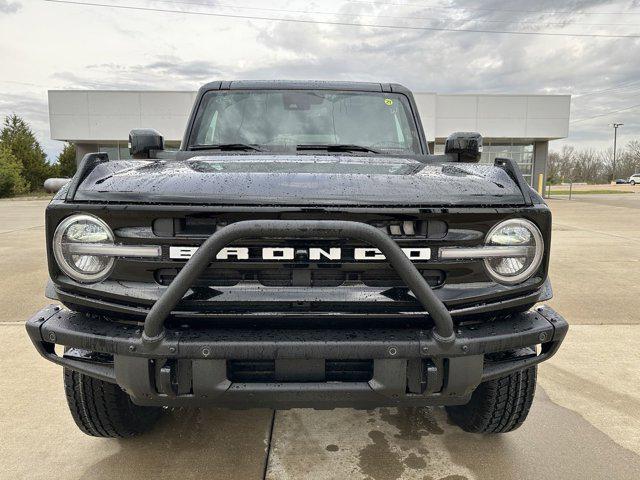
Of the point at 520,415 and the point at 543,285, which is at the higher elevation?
the point at 543,285

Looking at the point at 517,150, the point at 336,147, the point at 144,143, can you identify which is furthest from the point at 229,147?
the point at 517,150

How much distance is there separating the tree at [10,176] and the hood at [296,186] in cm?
3606

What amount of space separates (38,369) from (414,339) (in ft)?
9.40

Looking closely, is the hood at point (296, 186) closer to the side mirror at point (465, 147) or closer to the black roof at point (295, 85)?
the side mirror at point (465, 147)

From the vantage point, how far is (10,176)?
32.4m

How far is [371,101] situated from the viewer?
337 centimetres

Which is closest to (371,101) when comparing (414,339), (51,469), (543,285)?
(543,285)

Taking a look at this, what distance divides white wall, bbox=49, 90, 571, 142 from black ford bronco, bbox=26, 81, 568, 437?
79.5 ft

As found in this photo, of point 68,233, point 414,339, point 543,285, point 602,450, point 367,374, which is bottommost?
point 602,450

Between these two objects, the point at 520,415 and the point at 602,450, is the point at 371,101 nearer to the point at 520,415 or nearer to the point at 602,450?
the point at 520,415

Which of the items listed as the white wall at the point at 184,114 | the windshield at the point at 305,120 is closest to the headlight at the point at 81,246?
the windshield at the point at 305,120

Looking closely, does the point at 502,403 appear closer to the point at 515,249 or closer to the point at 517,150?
the point at 515,249

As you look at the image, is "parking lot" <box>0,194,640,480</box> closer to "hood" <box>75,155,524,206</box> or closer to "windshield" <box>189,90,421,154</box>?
"hood" <box>75,155,524,206</box>

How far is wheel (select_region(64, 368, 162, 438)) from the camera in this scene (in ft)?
7.39
